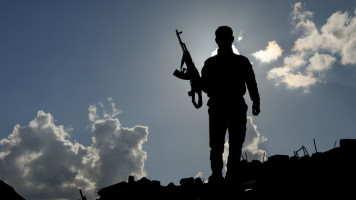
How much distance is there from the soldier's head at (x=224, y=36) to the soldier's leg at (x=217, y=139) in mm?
891

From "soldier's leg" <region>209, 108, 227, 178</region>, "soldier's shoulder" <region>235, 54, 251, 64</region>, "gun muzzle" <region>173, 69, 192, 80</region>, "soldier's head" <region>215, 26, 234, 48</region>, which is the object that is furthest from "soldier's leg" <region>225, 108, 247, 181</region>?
"gun muzzle" <region>173, 69, 192, 80</region>

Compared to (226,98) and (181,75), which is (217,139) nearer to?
(226,98)

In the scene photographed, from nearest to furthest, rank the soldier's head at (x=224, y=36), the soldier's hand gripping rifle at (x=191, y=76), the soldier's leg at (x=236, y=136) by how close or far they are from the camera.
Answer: the soldier's leg at (x=236, y=136), the soldier's head at (x=224, y=36), the soldier's hand gripping rifle at (x=191, y=76)

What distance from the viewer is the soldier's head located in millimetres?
4477

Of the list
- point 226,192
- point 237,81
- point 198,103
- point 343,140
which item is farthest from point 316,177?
point 343,140

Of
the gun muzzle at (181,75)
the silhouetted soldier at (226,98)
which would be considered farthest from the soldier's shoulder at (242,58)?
the gun muzzle at (181,75)

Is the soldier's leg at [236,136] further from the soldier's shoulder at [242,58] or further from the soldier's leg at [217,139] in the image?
the soldier's shoulder at [242,58]

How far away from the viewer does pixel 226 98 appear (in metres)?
4.44

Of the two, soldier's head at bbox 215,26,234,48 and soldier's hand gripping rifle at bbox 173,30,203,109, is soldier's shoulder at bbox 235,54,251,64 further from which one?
soldier's hand gripping rifle at bbox 173,30,203,109

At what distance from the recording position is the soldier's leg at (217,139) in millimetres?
4445

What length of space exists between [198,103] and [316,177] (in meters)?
2.69

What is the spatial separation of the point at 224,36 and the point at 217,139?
4.41ft

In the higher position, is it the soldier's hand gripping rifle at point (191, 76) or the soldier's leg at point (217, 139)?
the soldier's hand gripping rifle at point (191, 76)

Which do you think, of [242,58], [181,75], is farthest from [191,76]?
[242,58]
